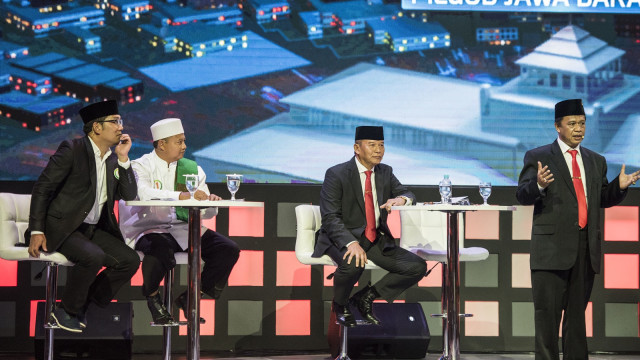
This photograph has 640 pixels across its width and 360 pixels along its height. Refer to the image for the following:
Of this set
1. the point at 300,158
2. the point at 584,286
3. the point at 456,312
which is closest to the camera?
the point at 584,286

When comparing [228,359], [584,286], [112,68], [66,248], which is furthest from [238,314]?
[584,286]

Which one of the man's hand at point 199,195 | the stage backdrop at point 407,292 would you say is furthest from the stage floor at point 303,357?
the man's hand at point 199,195

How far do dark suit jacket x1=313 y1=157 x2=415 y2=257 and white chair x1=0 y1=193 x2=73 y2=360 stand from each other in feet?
5.26

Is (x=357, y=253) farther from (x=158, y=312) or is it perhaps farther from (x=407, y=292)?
(x=407, y=292)

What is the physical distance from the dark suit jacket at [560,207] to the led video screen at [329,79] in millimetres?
1776

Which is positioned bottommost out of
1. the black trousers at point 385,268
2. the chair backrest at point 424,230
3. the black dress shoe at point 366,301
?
the black dress shoe at point 366,301

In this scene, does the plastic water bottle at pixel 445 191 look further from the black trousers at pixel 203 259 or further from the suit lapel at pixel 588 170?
the black trousers at pixel 203 259

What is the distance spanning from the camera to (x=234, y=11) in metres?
6.25

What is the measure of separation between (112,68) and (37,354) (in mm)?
2285

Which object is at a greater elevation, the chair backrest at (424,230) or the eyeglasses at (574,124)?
the eyeglasses at (574,124)

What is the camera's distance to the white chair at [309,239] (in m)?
4.99

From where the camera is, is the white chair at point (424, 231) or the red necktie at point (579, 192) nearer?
the red necktie at point (579, 192)

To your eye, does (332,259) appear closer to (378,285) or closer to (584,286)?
(378,285)

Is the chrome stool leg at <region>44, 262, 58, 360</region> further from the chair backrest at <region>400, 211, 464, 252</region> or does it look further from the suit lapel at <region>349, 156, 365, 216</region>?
the chair backrest at <region>400, 211, 464, 252</region>
